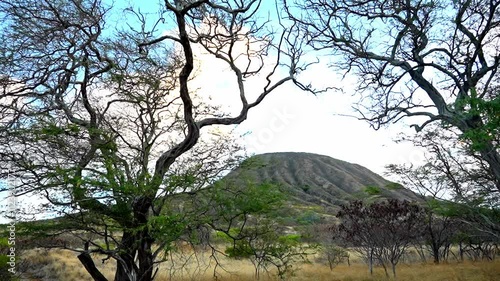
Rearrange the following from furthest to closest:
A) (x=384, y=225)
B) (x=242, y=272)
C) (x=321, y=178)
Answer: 1. (x=321, y=178)
2. (x=242, y=272)
3. (x=384, y=225)

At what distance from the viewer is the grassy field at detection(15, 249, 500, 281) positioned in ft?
47.9

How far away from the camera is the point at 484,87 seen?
30.1 ft

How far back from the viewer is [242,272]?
69.4ft

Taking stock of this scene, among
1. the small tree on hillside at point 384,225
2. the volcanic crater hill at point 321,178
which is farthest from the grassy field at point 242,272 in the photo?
the volcanic crater hill at point 321,178

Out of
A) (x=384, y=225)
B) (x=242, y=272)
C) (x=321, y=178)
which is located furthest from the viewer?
(x=321, y=178)

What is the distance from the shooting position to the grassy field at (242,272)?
1461 centimetres

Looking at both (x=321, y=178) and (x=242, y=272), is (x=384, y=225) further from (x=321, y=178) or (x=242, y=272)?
(x=321, y=178)

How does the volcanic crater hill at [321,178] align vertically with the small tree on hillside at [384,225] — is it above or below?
above

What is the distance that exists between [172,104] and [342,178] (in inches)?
3050

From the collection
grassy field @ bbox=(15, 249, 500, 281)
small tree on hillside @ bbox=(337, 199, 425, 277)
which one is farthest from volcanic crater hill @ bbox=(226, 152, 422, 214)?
small tree on hillside @ bbox=(337, 199, 425, 277)

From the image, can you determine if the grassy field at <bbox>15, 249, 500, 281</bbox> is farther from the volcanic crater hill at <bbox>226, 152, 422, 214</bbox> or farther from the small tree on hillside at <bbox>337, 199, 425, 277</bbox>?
the volcanic crater hill at <bbox>226, 152, 422, 214</bbox>

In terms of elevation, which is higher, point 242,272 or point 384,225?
point 384,225

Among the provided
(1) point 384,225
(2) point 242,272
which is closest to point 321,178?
(2) point 242,272

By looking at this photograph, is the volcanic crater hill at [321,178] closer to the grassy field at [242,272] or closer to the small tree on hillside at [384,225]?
the grassy field at [242,272]
